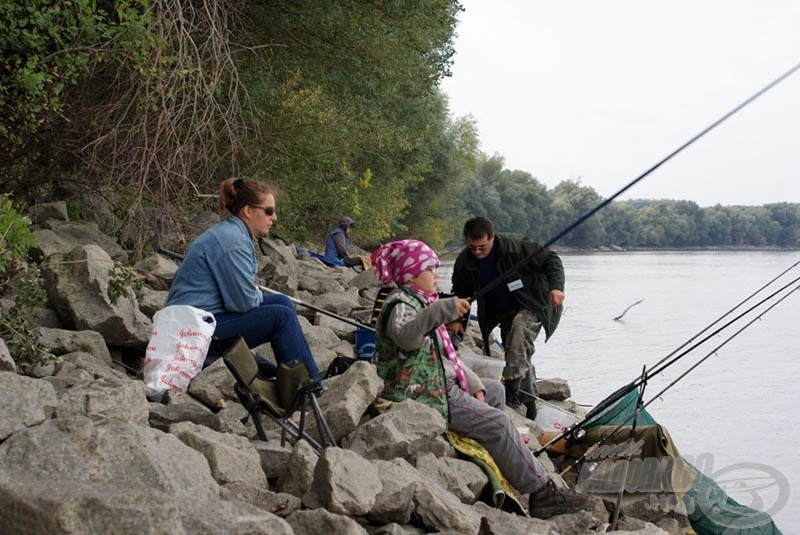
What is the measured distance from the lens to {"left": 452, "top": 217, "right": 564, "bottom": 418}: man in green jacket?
6.46 metres

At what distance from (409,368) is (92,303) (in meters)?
2.28

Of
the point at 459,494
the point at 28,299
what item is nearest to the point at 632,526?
the point at 459,494

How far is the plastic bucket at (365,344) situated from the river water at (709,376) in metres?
1.81

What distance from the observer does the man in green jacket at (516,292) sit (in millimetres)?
6465

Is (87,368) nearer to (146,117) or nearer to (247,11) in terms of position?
(146,117)

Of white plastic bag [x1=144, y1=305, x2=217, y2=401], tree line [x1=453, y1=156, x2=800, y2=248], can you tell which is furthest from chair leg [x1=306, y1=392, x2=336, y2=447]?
tree line [x1=453, y1=156, x2=800, y2=248]

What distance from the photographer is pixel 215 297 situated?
484cm

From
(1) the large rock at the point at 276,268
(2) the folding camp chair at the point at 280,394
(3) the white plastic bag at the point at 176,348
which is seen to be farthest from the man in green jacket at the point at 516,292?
(1) the large rock at the point at 276,268

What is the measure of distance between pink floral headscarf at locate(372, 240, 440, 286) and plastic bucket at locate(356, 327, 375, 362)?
6.08 feet

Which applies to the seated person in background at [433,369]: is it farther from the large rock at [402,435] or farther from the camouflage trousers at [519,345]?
the camouflage trousers at [519,345]

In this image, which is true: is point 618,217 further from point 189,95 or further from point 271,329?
point 271,329

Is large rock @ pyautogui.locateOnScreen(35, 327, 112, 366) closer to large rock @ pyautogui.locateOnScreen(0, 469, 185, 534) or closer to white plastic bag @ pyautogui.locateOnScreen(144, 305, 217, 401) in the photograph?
white plastic bag @ pyautogui.locateOnScreen(144, 305, 217, 401)
